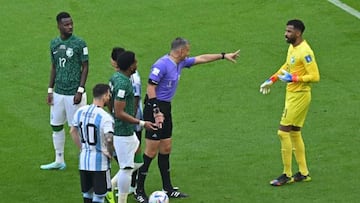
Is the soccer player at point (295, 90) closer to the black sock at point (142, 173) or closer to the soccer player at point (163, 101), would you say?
the soccer player at point (163, 101)

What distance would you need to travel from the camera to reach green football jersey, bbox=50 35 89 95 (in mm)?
13227

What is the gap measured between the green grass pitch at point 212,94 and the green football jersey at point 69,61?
1.34 meters

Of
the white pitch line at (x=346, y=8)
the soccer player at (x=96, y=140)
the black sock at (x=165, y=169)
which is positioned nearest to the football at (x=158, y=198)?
the soccer player at (x=96, y=140)

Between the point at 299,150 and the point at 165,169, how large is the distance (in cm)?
202

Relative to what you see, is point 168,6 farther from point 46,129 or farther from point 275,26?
point 46,129

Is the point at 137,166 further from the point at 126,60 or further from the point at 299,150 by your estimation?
the point at 299,150

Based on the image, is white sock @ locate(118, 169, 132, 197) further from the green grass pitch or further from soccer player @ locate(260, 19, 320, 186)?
soccer player @ locate(260, 19, 320, 186)

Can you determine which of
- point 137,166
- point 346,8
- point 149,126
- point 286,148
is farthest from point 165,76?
point 346,8

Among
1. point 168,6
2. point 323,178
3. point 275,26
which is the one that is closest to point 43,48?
point 168,6

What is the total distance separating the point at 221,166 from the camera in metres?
13.7

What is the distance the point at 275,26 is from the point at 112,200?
989cm

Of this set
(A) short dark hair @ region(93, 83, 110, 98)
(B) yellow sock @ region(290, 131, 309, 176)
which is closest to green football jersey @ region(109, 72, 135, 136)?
(A) short dark hair @ region(93, 83, 110, 98)

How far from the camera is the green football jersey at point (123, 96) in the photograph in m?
11.3

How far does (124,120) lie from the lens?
11.3m
